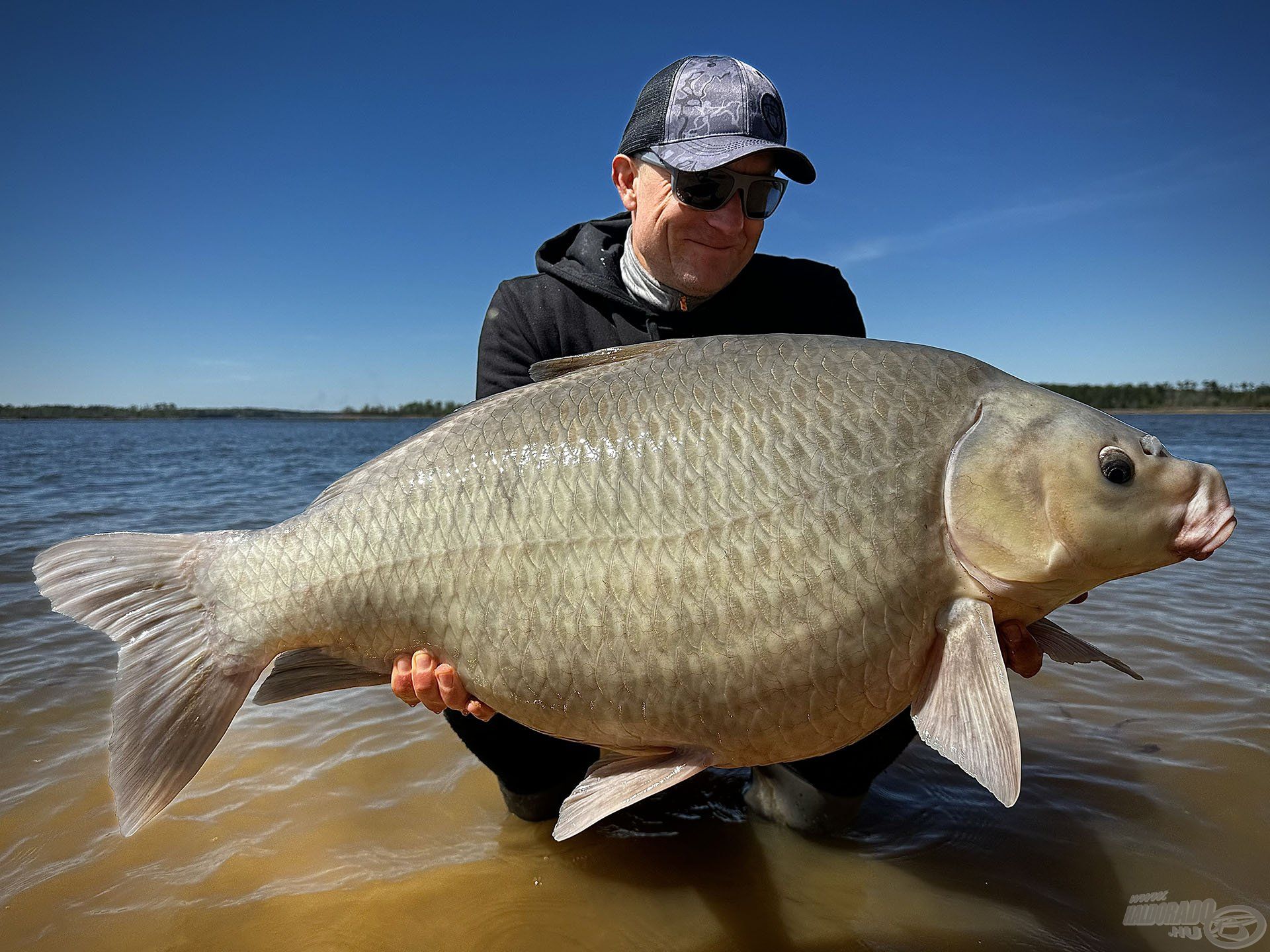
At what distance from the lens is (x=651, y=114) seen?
278 centimetres

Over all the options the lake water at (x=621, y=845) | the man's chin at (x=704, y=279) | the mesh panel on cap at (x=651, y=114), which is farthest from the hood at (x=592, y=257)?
the lake water at (x=621, y=845)

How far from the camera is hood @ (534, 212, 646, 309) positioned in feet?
9.97

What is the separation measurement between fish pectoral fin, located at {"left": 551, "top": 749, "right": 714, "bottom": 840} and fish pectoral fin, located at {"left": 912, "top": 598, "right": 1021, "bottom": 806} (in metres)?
0.56

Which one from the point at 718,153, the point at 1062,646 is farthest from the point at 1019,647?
the point at 718,153

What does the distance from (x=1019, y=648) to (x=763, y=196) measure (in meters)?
1.66

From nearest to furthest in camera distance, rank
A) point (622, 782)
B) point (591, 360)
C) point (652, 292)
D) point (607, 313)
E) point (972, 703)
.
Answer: point (972, 703)
point (622, 782)
point (591, 360)
point (652, 292)
point (607, 313)

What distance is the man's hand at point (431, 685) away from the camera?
209 centimetres

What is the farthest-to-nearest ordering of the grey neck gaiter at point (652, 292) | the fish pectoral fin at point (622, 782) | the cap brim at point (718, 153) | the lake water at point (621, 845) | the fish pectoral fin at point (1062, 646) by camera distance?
the grey neck gaiter at point (652, 292), the cap brim at point (718, 153), the lake water at point (621, 845), the fish pectoral fin at point (1062, 646), the fish pectoral fin at point (622, 782)

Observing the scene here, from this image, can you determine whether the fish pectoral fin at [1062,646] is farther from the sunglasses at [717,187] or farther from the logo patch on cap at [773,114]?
the logo patch on cap at [773,114]

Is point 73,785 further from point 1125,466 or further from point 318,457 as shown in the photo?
point 318,457

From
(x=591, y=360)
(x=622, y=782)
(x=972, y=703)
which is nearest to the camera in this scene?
(x=972, y=703)

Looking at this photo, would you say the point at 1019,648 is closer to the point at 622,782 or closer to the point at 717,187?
the point at 622,782

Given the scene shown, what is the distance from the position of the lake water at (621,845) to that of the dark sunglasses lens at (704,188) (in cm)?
220

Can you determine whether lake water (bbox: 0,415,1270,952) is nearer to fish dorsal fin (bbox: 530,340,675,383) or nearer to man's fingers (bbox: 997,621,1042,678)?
man's fingers (bbox: 997,621,1042,678)
